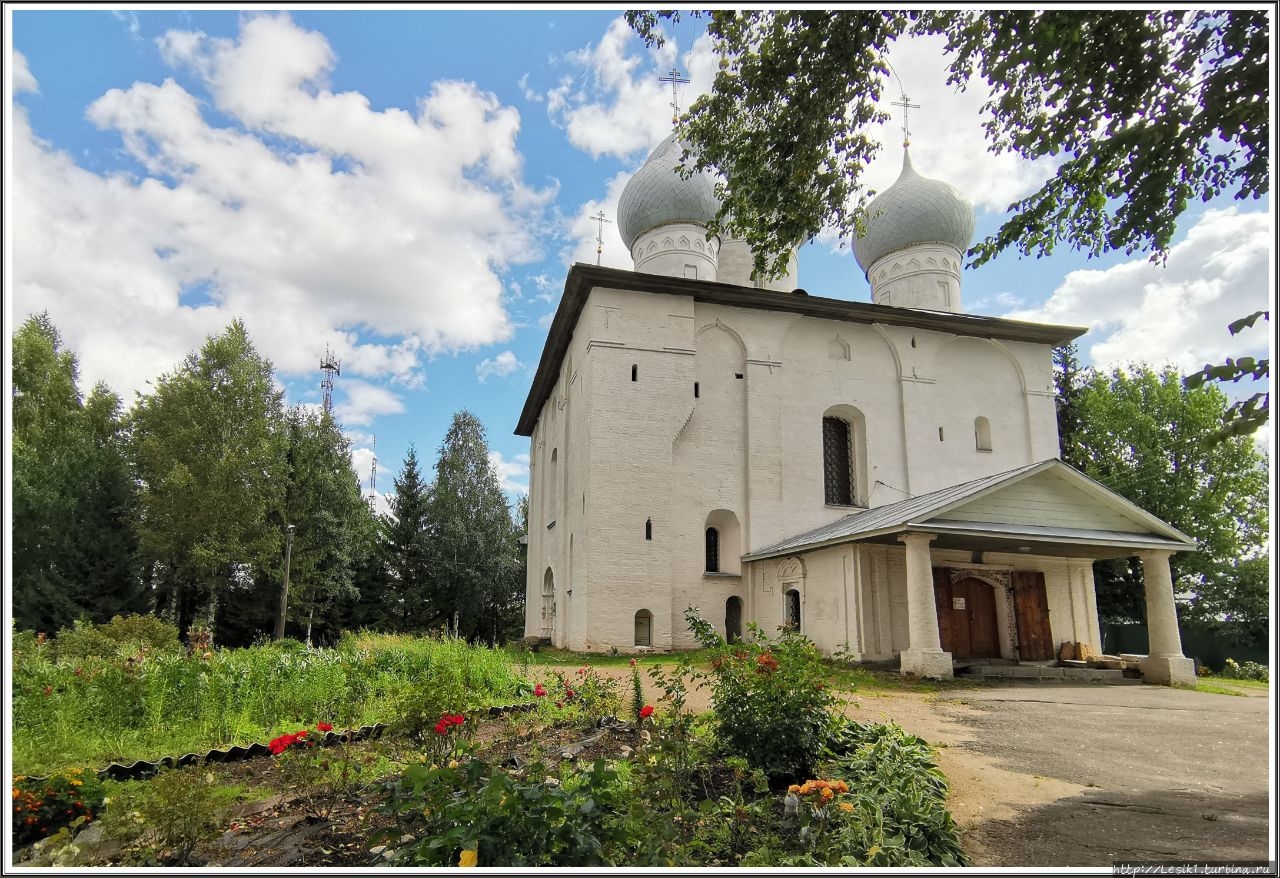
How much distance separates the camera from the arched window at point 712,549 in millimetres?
20031

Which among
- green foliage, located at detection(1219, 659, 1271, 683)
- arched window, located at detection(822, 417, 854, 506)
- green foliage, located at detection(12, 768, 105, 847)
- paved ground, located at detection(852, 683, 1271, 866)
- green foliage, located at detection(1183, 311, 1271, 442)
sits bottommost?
green foliage, located at detection(1219, 659, 1271, 683)

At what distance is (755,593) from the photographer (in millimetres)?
18906

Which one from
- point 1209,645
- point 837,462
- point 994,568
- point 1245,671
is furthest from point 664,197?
point 1209,645

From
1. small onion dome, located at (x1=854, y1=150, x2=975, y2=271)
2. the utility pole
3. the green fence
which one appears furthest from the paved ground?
the utility pole

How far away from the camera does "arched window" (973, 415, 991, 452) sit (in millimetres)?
21906

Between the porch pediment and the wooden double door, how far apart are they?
170cm

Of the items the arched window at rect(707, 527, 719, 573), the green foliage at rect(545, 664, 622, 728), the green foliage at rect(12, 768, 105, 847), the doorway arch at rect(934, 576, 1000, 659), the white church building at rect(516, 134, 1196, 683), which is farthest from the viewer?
the arched window at rect(707, 527, 719, 573)

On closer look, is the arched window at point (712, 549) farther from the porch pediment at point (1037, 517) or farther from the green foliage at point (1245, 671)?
the green foliage at point (1245, 671)

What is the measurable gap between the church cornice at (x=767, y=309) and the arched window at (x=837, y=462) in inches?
117

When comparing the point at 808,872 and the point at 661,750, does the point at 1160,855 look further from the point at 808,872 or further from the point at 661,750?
the point at 661,750

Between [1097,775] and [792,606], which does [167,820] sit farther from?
[792,606]

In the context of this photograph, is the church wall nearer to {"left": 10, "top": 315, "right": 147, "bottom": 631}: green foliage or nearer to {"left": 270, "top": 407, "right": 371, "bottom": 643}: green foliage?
{"left": 270, "top": 407, "right": 371, "bottom": 643}: green foliage

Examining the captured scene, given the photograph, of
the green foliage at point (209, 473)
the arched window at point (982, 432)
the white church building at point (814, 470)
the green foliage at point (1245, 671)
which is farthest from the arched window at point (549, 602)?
the green foliage at point (1245, 671)

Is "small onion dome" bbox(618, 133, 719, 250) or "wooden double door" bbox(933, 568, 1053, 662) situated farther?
"small onion dome" bbox(618, 133, 719, 250)
